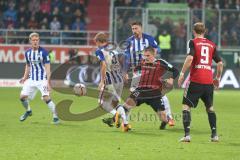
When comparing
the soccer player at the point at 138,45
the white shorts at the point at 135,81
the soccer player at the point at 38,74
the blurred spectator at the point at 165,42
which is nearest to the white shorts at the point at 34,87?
the soccer player at the point at 38,74

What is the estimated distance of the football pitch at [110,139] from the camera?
10461 millimetres

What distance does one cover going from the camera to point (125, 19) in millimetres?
32031

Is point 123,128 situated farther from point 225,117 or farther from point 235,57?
point 235,57

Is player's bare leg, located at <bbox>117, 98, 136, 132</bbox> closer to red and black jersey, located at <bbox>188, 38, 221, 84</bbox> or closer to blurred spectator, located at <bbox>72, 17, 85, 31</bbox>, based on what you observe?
red and black jersey, located at <bbox>188, 38, 221, 84</bbox>

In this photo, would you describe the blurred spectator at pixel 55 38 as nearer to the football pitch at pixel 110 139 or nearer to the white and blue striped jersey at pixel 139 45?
the football pitch at pixel 110 139

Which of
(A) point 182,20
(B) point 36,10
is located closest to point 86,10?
(B) point 36,10

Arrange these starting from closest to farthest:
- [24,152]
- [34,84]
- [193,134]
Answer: [24,152], [193,134], [34,84]

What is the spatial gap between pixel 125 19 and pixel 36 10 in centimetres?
513

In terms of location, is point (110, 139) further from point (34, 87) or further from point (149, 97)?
point (34, 87)

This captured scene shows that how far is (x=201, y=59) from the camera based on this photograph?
1196 cm

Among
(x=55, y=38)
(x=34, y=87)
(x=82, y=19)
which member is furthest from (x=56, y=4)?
(x=34, y=87)

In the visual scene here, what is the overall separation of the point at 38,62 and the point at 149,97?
11.3 feet

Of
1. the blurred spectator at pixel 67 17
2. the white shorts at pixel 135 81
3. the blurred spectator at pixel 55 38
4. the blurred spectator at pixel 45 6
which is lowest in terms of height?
the white shorts at pixel 135 81

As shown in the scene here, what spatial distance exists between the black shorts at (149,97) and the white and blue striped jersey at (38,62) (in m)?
2.99
